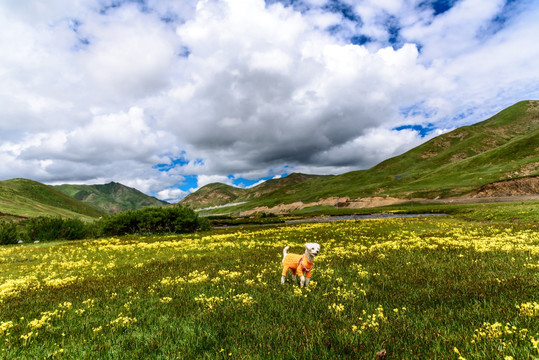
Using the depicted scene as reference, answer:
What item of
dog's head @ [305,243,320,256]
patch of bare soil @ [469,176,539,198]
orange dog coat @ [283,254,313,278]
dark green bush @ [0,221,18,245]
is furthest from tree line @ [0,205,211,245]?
patch of bare soil @ [469,176,539,198]

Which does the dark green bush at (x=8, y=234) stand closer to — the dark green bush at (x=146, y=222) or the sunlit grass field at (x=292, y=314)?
the dark green bush at (x=146, y=222)

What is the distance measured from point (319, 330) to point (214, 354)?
2.35 m

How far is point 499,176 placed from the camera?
110000mm

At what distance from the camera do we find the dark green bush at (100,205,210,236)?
45562 millimetres

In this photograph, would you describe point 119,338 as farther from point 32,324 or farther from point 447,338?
point 447,338

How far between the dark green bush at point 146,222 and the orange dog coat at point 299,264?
138 feet

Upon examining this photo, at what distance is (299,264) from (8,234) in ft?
159

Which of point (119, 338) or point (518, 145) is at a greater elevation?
point (518, 145)

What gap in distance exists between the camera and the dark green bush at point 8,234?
1389 inches

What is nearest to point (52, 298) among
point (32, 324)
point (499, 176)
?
point (32, 324)

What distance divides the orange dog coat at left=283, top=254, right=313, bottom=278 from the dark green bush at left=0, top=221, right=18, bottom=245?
47.6 m

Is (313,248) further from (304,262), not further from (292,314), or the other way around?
(292,314)

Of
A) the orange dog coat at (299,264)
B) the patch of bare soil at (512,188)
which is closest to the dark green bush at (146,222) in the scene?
the orange dog coat at (299,264)

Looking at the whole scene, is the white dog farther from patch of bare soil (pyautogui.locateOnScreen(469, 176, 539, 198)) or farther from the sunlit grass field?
patch of bare soil (pyautogui.locateOnScreen(469, 176, 539, 198))
